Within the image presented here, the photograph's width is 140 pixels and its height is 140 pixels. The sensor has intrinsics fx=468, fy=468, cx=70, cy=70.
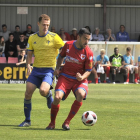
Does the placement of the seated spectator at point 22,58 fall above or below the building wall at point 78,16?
below

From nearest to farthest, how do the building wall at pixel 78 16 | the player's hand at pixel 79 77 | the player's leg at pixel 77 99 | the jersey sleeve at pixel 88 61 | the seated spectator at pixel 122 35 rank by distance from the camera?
the player's hand at pixel 79 77 < the player's leg at pixel 77 99 < the jersey sleeve at pixel 88 61 < the seated spectator at pixel 122 35 < the building wall at pixel 78 16

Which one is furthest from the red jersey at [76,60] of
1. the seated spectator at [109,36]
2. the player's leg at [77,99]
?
the seated spectator at [109,36]

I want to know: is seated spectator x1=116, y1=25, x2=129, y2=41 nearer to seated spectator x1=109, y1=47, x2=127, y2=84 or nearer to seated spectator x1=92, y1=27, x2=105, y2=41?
seated spectator x1=92, y1=27, x2=105, y2=41

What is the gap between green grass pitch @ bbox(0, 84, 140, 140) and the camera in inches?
298

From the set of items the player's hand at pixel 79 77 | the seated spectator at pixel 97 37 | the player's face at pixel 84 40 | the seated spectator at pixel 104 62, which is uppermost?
the seated spectator at pixel 97 37

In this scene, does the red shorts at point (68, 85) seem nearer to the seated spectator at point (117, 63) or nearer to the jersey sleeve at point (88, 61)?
the jersey sleeve at point (88, 61)

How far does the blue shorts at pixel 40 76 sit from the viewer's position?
29.1 ft

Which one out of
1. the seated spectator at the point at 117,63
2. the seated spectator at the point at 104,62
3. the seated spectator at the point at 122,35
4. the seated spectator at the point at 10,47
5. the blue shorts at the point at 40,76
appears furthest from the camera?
the seated spectator at the point at 122,35

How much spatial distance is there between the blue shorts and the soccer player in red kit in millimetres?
509

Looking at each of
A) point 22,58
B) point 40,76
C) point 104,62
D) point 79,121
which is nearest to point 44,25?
point 40,76

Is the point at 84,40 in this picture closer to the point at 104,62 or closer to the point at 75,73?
the point at 75,73

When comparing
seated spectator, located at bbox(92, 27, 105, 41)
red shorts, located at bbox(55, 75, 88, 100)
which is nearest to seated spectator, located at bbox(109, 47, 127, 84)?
seated spectator, located at bbox(92, 27, 105, 41)

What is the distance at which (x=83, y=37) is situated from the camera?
821 centimetres

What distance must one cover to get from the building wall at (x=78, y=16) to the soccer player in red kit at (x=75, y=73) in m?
20.2
